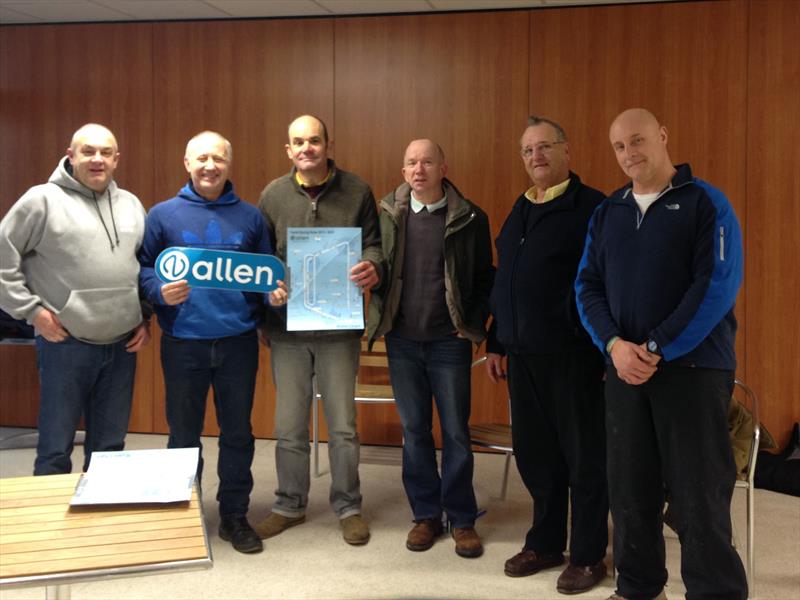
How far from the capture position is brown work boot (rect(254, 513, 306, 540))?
11.6 feet

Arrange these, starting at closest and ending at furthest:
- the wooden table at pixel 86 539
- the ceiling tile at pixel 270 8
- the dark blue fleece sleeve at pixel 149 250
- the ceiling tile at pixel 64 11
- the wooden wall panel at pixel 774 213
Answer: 1. the wooden table at pixel 86 539
2. the dark blue fleece sleeve at pixel 149 250
3. the wooden wall panel at pixel 774 213
4. the ceiling tile at pixel 270 8
5. the ceiling tile at pixel 64 11

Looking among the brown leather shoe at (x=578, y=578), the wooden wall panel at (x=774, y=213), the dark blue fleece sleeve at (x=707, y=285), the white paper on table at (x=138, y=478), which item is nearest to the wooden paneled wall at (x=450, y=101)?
the wooden wall panel at (x=774, y=213)

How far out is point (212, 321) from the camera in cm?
327

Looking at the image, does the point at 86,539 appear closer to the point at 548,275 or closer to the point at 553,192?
the point at 548,275

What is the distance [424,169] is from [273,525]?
1722mm

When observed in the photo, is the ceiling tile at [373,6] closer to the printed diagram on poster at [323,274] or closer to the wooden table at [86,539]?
the printed diagram on poster at [323,274]

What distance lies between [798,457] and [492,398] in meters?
1.79

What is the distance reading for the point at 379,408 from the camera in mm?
5285

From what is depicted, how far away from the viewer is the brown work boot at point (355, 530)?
3496mm

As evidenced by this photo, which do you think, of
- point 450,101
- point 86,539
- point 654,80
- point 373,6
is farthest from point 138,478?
point 654,80

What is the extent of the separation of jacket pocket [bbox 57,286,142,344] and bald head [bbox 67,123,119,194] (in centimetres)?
43

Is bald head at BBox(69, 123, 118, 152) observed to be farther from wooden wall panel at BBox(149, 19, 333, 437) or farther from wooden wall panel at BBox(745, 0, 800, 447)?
wooden wall panel at BBox(745, 0, 800, 447)

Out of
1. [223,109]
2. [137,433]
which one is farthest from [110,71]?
[137,433]

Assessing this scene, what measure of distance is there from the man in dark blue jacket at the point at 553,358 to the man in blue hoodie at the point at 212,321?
107 cm
